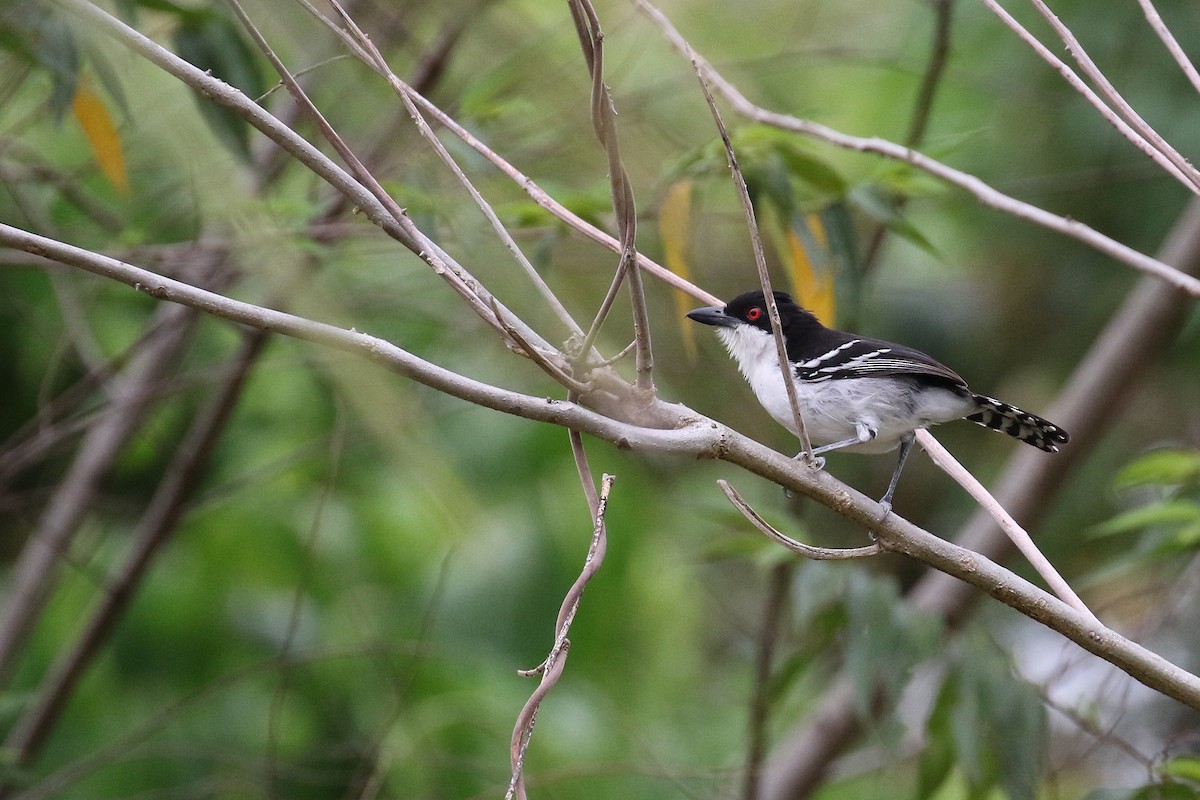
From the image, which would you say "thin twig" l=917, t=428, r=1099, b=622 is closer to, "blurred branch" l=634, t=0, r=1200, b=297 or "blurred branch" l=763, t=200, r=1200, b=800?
"blurred branch" l=634, t=0, r=1200, b=297

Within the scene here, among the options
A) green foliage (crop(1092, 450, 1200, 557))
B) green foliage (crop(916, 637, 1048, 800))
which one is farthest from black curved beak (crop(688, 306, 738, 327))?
green foliage (crop(1092, 450, 1200, 557))

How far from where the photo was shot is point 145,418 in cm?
451

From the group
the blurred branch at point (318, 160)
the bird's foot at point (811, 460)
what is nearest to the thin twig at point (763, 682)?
the bird's foot at point (811, 460)

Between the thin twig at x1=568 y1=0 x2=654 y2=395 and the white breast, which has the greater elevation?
the thin twig at x1=568 y1=0 x2=654 y2=395

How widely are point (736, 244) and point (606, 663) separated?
211 centimetres

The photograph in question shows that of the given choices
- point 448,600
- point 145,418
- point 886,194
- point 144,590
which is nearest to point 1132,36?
point 886,194

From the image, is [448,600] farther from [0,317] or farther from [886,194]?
[886,194]

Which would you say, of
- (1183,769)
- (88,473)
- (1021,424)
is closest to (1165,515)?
(1021,424)

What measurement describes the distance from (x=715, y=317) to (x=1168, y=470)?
4.53ft

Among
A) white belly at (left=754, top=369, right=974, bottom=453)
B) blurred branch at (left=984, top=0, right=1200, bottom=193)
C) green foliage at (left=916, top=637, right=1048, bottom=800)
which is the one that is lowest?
Answer: green foliage at (left=916, top=637, right=1048, bottom=800)

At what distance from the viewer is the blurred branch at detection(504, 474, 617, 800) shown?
174 centimetres

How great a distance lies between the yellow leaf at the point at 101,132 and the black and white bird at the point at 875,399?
1.55 m

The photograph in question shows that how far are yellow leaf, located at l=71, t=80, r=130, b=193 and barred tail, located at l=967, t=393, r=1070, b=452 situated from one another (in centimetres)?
232

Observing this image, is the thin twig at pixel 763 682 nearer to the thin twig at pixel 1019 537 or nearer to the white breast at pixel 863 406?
the white breast at pixel 863 406
